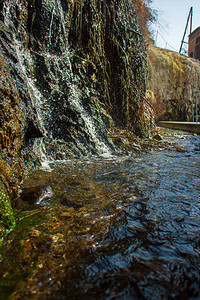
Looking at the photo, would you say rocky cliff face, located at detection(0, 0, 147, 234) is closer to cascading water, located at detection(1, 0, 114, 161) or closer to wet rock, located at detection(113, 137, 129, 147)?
cascading water, located at detection(1, 0, 114, 161)

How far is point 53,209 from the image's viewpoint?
7.41ft

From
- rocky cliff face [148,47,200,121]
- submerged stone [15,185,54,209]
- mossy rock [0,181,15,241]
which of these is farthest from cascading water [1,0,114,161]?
rocky cliff face [148,47,200,121]

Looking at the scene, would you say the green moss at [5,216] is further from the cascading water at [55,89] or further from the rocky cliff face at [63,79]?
the cascading water at [55,89]

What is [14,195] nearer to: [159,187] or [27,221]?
[27,221]

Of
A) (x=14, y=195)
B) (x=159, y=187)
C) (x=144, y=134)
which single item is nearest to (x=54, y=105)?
(x=14, y=195)

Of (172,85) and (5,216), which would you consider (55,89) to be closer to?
(5,216)

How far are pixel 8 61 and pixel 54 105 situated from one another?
2.02 meters

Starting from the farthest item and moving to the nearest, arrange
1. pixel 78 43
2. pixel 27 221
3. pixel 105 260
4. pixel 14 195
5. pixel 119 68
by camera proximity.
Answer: pixel 119 68 < pixel 78 43 < pixel 14 195 < pixel 27 221 < pixel 105 260

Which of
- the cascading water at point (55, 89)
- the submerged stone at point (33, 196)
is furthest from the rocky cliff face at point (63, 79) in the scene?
the submerged stone at point (33, 196)

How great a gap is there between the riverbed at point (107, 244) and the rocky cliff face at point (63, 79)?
0.82 m

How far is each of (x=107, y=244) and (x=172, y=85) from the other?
2092 cm

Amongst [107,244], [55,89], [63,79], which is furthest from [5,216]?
[63,79]

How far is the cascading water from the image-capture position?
15.8 feet

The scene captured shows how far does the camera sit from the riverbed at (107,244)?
4.01ft
